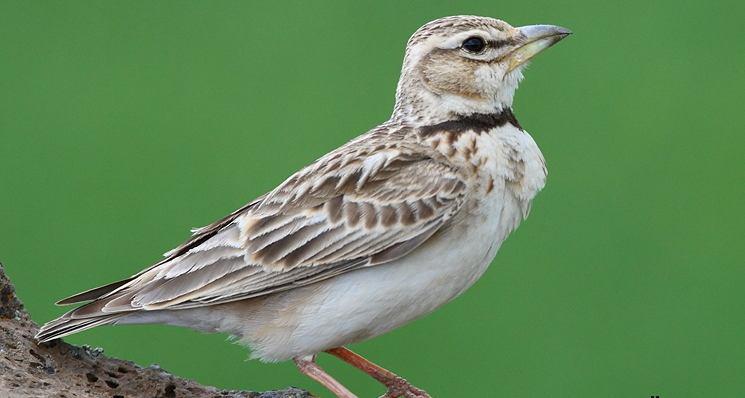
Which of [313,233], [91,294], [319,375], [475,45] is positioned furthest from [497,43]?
[91,294]

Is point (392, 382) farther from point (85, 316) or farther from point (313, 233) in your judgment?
point (85, 316)

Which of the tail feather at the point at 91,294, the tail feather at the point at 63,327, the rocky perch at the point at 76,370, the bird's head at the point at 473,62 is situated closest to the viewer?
the rocky perch at the point at 76,370

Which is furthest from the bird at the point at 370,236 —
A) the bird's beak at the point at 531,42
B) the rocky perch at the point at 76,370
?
the rocky perch at the point at 76,370

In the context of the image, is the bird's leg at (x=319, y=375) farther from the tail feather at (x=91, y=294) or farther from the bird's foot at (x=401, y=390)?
the tail feather at (x=91, y=294)

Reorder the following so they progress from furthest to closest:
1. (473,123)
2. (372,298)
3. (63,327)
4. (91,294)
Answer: (473,123), (91,294), (372,298), (63,327)

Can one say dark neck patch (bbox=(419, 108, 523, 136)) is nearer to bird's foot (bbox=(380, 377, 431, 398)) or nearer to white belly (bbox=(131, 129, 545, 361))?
white belly (bbox=(131, 129, 545, 361))

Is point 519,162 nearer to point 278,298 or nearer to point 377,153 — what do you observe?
point 377,153

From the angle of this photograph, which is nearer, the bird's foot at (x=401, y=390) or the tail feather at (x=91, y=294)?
the tail feather at (x=91, y=294)
